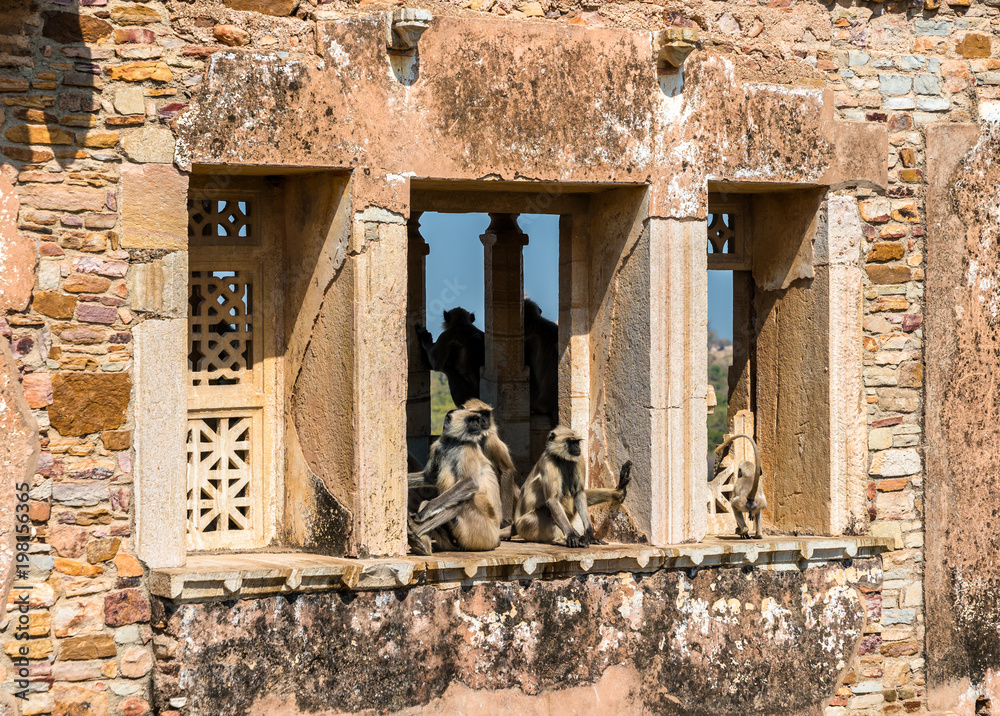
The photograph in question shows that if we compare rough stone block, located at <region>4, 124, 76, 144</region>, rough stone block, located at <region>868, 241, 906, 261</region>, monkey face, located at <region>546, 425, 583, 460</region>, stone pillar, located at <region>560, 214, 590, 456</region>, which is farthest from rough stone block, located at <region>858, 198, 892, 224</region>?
rough stone block, located at <region>4, 124, 76, 144</region>

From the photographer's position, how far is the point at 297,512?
22.9 ft

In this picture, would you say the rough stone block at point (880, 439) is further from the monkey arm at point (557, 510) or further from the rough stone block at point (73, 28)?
the rough stone block at point (73, 28)

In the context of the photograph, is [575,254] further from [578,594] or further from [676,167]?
[578,594]

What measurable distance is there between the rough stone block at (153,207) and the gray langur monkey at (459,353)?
3.63m

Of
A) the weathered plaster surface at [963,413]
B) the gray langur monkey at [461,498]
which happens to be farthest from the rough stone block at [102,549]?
the weathered plaster surface at [963,413]

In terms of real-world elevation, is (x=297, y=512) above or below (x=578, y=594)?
above

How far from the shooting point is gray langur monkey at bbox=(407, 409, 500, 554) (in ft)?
22.9

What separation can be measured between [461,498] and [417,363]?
3103 mm

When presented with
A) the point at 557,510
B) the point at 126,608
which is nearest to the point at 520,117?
the point at 557,510

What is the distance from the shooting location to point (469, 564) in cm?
661

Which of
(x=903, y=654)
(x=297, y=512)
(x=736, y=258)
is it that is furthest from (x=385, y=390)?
(x=903, y=654)

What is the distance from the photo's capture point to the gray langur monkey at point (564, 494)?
23.8 ft

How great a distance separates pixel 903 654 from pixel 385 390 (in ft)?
11.1

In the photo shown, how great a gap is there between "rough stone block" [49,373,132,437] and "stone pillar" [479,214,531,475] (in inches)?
127
